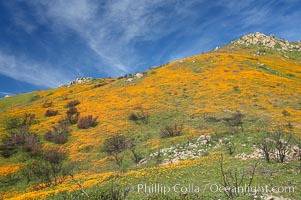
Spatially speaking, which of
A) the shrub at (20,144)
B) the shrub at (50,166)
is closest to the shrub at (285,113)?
the shrub at (50,166)

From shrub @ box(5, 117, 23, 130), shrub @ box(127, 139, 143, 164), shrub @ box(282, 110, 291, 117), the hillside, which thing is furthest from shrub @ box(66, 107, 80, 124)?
shrub @ box(282, 110, 291, 117)

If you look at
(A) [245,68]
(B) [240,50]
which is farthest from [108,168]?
(B) [240,50]

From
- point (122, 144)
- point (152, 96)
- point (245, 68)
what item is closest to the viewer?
point (122, 144)

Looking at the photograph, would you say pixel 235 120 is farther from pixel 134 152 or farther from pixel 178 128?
pixel 134 152

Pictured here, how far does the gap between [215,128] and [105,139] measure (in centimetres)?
1396

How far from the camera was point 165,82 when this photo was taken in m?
58.9

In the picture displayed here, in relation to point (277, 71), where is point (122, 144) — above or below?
below

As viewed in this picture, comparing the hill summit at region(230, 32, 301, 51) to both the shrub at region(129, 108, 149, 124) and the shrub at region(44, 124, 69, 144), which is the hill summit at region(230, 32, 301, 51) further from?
the shrub at region(44, 124, 69, 144)

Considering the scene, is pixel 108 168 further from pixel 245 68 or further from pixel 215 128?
pixel 245 68

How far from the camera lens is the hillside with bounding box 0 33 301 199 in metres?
17.9

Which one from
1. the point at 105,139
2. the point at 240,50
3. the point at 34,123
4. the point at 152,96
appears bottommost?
the point at 105,139

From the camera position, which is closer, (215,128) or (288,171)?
(288,171)

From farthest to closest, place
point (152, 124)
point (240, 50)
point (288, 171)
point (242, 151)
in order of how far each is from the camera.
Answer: point (240, 50), point (152, 124), point (242, 151), point (288, 171)

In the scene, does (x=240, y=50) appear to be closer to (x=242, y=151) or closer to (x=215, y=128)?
(x=215, y=128)
